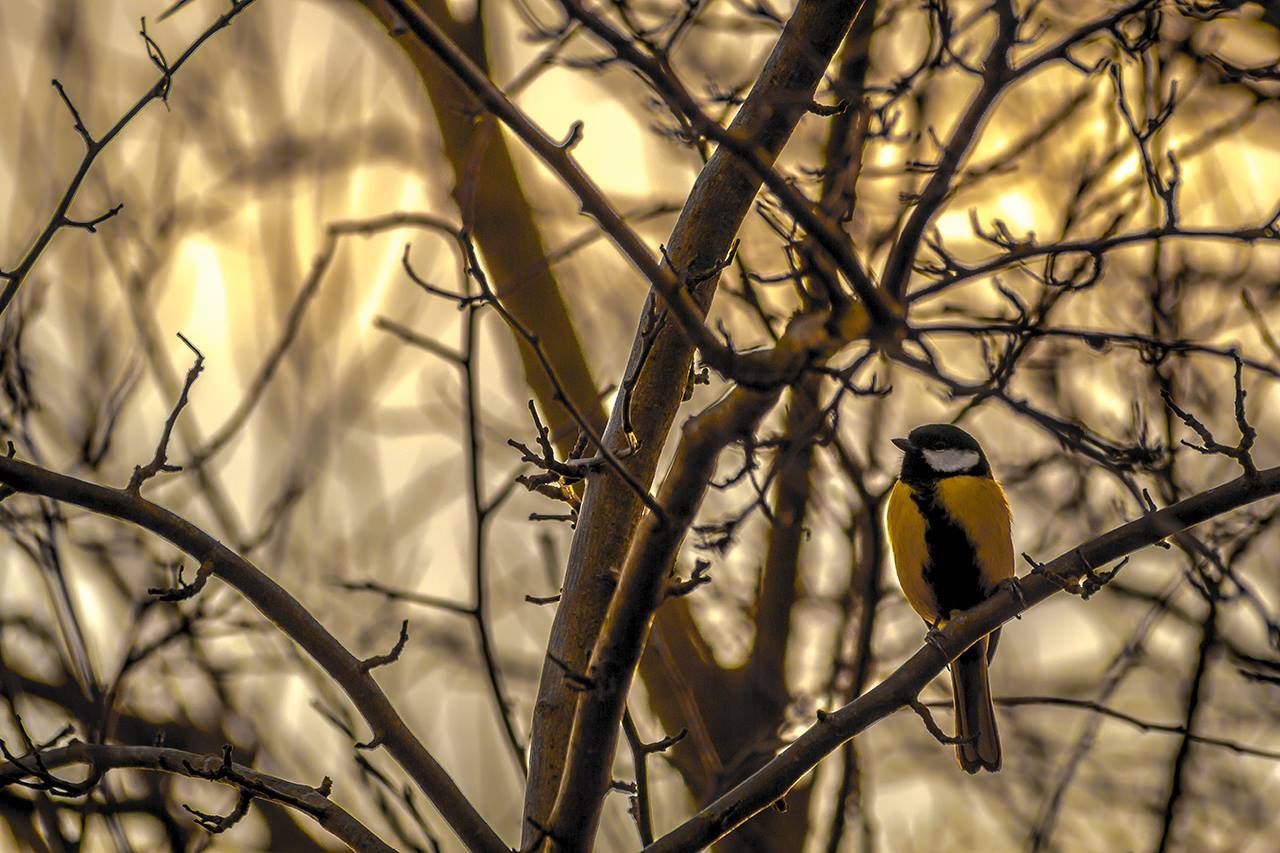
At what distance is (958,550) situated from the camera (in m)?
4.42

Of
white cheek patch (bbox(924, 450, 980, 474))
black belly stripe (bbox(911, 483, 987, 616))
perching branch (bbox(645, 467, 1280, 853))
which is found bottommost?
perching branch (bbox(645, 467, 1280, 853))

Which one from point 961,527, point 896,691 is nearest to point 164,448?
point 896,691

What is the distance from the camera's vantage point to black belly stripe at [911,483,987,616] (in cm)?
442

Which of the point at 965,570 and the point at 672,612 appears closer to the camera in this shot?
the point at 965,570

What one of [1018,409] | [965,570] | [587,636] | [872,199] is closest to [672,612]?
[965,570]

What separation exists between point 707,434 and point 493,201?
12.5 feet

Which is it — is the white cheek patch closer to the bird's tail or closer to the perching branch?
the bird's tail

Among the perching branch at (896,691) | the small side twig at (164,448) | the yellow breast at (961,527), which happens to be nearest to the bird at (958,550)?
the yellow breast at (961,527)

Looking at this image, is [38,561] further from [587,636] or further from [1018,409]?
[1018,409]

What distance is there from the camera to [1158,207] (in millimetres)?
4371

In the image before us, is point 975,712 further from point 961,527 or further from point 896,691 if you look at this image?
point 896,691

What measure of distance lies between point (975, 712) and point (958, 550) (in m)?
0.59

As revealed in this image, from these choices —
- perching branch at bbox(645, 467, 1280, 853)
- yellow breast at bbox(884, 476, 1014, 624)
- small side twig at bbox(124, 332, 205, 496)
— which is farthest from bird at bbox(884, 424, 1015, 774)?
small side twig at bbox(124, 332, 205, 496)

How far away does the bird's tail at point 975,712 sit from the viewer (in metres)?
4.36
